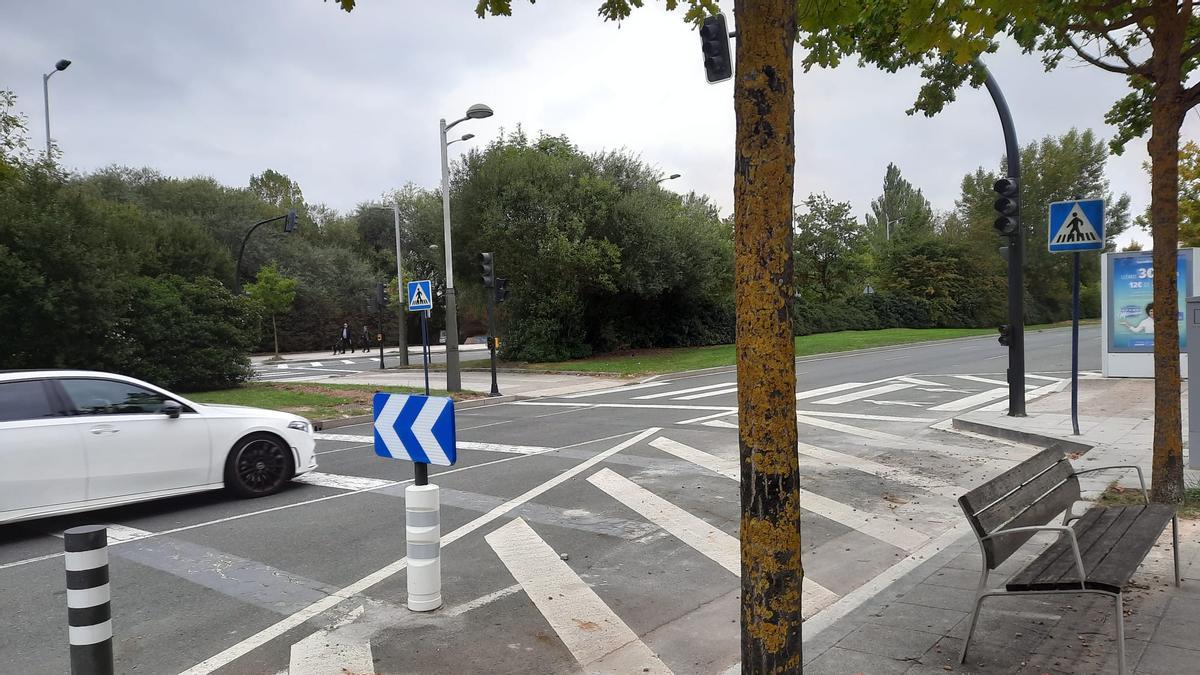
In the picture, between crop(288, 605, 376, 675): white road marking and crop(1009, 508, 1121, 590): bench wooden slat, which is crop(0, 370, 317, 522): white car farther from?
crop(1009, 508, 1121, 590): bench wooden slat

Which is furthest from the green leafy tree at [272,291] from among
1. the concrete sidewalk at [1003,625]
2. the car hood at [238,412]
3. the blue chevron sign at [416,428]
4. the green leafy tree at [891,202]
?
the green leafy tree at [891,202]

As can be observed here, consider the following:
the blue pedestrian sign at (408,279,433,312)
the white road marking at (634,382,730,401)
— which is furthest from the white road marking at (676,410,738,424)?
the blue pedestrian sign at (408,279,433,312)

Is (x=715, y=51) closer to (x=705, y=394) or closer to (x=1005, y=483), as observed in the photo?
(x=1005, y=483)

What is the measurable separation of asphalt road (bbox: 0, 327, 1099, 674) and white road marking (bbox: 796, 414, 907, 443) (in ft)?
0.76

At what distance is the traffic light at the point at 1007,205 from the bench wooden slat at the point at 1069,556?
844 centimetres

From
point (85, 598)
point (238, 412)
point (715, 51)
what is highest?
point (715, 51)

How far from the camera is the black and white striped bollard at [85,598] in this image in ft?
10.7

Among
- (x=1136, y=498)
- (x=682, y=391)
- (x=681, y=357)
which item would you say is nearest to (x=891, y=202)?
(x=681, y=357)

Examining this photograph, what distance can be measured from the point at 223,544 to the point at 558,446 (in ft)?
17.9

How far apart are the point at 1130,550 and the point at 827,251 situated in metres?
45.0

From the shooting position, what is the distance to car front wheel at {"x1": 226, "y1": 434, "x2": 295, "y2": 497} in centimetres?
823

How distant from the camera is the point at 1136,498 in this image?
6883mm

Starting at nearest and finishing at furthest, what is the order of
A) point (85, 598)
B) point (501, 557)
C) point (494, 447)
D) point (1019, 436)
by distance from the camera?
point (85, 598) < point (501, 557) < point (1019, 436) < point (494, 447)

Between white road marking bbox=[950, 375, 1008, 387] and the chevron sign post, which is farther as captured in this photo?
white road marking bbox=[950, 375, 1008, 387]
